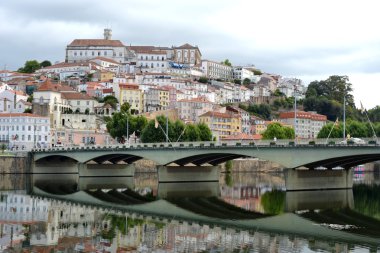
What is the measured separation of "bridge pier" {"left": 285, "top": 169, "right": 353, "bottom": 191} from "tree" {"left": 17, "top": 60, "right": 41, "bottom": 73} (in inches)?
5558

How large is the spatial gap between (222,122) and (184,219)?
320 feet

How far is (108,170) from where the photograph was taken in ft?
262

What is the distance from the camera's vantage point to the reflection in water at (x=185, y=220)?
30.6 meters

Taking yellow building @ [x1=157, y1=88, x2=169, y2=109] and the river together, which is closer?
the river

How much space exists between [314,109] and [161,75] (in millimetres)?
45237

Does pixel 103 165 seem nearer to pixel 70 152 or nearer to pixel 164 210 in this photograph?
pixel 70 152

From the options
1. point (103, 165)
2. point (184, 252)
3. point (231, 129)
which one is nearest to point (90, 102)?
point (231, 129)

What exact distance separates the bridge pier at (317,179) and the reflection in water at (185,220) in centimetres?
92

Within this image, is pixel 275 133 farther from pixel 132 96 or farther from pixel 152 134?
pixel 132 96

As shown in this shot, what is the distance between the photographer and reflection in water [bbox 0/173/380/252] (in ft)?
101

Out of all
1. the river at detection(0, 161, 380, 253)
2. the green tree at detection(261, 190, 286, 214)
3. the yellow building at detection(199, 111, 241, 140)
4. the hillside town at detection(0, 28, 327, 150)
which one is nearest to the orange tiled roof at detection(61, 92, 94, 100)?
the hillside town at detection(0, 28, 327, 150)

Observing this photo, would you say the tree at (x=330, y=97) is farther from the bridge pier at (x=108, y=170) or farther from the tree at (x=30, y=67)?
the bridge pier at (x=108, y=170)

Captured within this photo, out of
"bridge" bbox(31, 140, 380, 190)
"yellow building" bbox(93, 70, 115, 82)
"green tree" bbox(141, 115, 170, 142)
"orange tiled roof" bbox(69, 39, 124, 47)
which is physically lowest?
"bridge" bbox(31, 140, 380, 190)

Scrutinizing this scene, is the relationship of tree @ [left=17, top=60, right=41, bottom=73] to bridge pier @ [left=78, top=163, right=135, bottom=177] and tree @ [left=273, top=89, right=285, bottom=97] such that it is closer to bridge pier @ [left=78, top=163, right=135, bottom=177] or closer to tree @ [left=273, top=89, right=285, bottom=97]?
tree @ [left=273, top=89, right=285, bottom=97]
